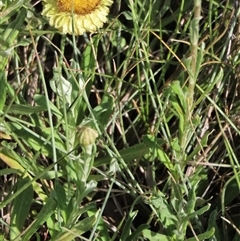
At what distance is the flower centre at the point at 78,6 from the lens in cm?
99

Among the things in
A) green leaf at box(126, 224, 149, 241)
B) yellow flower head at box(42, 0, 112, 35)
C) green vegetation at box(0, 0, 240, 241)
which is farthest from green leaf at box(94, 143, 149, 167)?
yellow flower head at box(42, 0, 112, 35)

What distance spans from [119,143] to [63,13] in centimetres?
31

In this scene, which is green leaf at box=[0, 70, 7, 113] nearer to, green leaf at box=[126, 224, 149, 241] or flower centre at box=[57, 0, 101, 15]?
flower centre at box=[57, 0, 101, 15]

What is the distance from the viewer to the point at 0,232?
104 cm

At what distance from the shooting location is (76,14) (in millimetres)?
1004

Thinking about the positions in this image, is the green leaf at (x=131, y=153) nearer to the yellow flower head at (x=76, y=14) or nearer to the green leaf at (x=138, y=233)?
the green leaf at (x=138, y=233)

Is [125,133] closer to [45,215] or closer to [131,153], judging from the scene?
[131,153]

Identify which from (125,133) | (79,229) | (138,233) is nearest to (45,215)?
(79,229)

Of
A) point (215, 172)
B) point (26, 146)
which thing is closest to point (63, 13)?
point (26, 146)

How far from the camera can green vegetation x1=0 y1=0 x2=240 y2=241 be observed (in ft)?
3.06

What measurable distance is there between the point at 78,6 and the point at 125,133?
296mm

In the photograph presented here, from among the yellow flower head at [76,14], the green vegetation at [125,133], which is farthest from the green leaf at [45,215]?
the yellow flower head at [76,14]

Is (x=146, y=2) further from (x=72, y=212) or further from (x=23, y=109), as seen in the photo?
(x=72, y=212)

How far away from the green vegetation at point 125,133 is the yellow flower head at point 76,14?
0.04m
